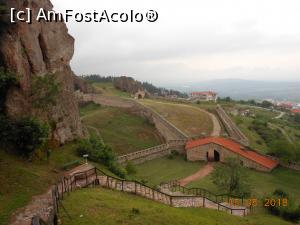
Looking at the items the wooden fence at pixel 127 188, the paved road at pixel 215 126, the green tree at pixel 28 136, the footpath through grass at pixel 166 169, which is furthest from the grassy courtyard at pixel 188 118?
the green tree at pixel 28 136

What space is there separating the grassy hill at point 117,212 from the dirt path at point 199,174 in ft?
62.8

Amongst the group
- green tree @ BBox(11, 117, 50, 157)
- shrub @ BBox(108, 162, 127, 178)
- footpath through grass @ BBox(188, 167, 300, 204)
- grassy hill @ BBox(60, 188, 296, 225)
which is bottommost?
footpath through grass @ BBox(188, 167, 300, 204)

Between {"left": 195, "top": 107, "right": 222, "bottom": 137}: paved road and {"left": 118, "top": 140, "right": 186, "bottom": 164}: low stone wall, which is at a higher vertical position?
{"left": 195, "top": 107, "right": 222, "bottom": 137}: paved road

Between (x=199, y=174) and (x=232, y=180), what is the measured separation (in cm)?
1078

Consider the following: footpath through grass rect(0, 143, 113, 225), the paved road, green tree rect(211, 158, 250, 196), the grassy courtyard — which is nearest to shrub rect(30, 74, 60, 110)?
footpath through grass rect(0, 143, 113, 225)

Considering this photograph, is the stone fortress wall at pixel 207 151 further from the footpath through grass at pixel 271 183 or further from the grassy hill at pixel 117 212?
the grassy hill at pixel 117 212

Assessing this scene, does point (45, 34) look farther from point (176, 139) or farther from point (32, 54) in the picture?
point (176, 139)

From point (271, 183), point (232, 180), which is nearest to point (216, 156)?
point (271, 183)

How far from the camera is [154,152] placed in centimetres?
5853

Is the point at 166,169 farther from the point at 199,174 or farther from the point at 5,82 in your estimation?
the point at 5,82

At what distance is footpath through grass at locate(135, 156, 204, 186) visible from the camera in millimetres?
48550

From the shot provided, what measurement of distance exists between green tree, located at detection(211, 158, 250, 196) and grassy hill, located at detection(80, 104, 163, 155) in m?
18.5

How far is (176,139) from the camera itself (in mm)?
64188

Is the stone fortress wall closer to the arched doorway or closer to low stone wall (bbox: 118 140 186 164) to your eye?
the arched doorway
